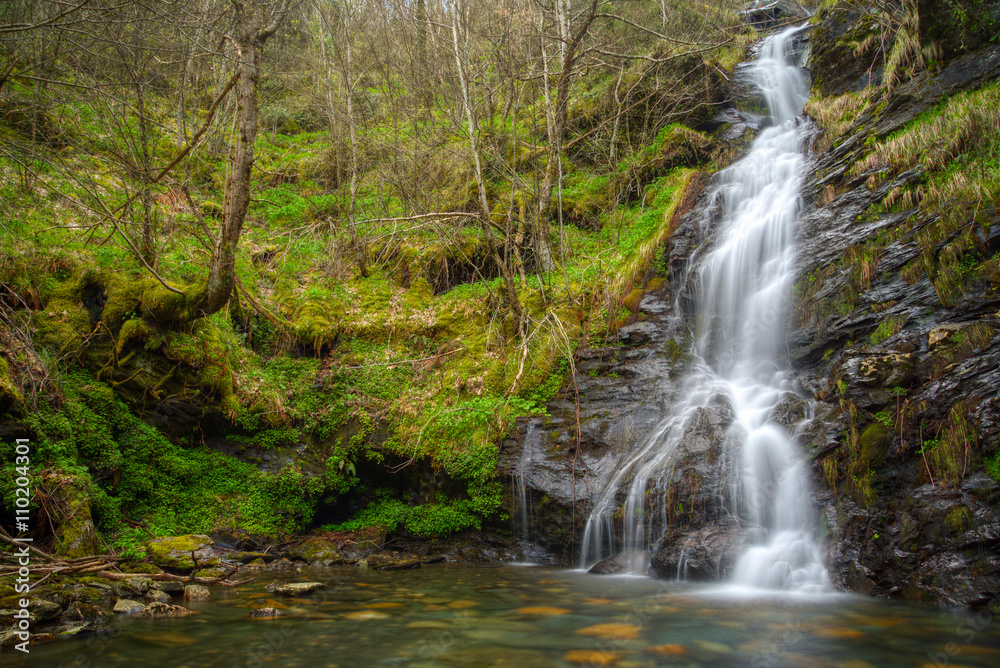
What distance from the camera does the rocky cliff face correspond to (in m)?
4.42

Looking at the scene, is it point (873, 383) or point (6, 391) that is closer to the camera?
point (6, 391)

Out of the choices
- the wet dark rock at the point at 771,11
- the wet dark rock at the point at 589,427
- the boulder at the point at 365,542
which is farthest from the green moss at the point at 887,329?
the wet dark rock at the point at 771,11

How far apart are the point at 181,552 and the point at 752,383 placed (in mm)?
7292

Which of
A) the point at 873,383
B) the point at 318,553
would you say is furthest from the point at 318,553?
the point at 873,383

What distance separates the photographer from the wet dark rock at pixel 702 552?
5234mm

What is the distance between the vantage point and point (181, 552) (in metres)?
5.89

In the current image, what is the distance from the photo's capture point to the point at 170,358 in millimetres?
7160

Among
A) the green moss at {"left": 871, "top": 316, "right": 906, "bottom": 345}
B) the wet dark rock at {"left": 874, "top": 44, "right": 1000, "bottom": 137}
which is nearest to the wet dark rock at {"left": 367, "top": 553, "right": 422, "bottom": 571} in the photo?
→ the green moss at {"left": 871, "top": 316, "right": 906, "bottom": 345}

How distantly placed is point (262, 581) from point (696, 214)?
9212 mm

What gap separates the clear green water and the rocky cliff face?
0.60 metres

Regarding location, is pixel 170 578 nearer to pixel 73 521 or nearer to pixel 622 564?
pixel 73 521

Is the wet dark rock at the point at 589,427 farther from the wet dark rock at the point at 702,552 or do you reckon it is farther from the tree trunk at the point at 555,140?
the tree trunk at the point at 555,140

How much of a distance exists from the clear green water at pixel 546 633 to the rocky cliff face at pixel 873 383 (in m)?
0.60

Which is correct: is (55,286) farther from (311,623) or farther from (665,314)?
(665,314)
